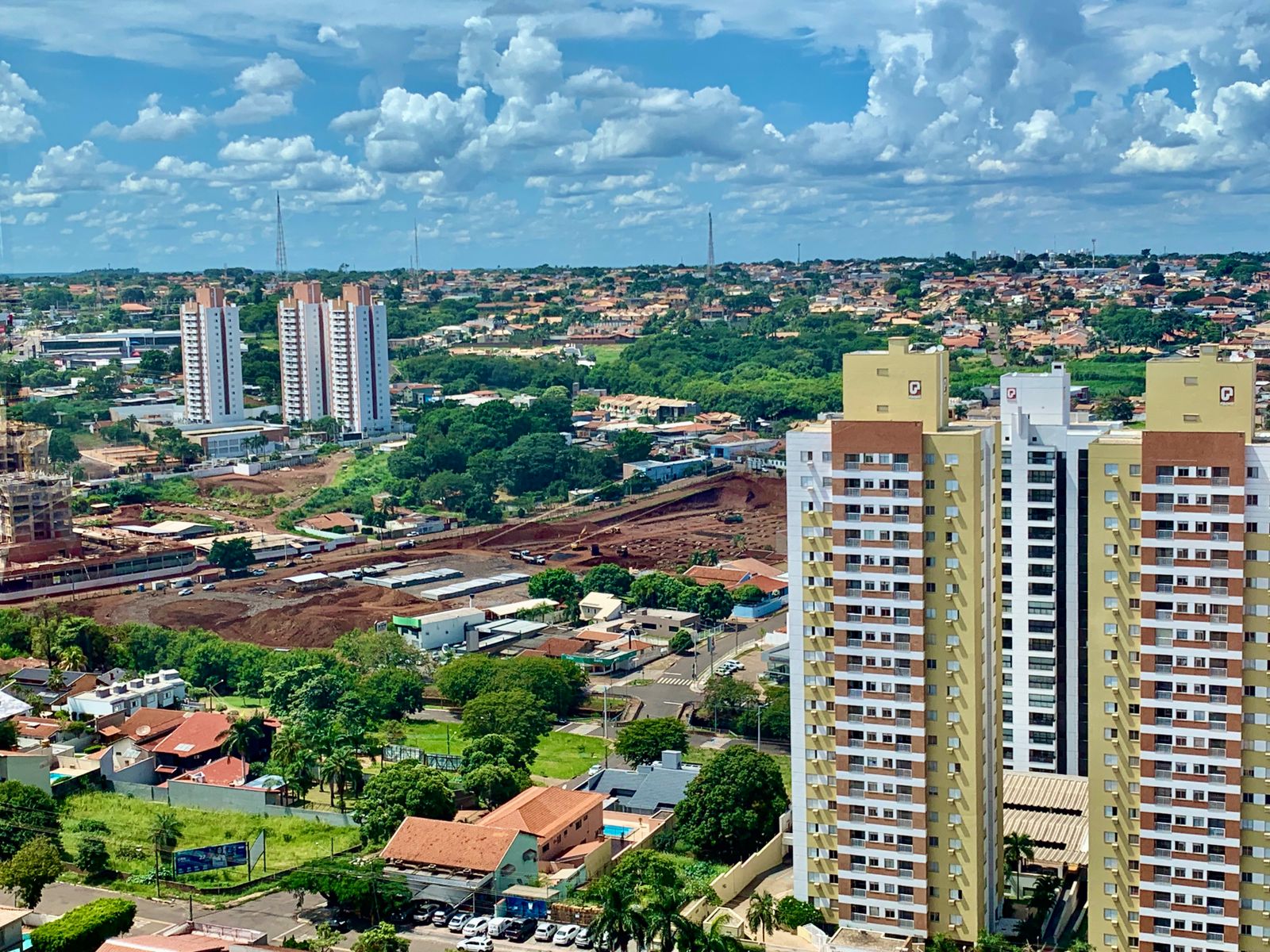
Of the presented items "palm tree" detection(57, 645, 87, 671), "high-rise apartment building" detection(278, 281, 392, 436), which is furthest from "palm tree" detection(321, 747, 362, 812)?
"high-rise apartment building" detection(278, 281, 392, 436)

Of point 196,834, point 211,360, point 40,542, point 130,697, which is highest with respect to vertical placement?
point 211,360

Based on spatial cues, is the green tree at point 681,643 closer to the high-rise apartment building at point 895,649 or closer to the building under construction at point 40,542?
the building under construction at point 40,542

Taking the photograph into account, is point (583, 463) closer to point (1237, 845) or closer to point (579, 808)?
point (579, 808)

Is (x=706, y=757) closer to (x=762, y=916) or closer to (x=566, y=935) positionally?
(x=566, y=935)

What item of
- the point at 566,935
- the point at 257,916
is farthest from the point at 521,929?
the point at 257,916

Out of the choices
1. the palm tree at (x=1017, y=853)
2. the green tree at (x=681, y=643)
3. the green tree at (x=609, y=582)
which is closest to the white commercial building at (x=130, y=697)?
the green tree at (x=681, y=643)

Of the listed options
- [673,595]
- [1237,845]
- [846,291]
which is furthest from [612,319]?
[1237,845]
